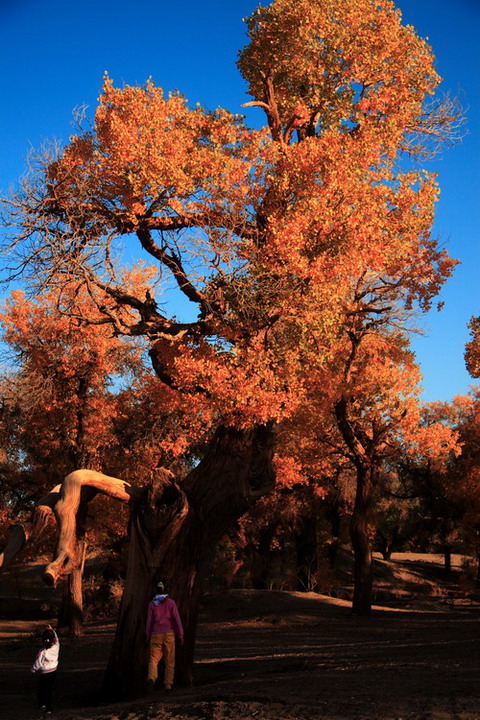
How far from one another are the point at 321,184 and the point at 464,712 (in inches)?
485

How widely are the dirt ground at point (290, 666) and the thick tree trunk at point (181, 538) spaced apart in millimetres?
978

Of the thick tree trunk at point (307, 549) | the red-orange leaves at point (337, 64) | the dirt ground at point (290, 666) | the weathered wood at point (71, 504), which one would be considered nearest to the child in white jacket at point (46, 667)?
the dirt ground at point (290, 666)

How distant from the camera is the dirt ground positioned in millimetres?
9203

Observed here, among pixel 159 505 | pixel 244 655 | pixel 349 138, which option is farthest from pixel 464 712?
pixel 349 138

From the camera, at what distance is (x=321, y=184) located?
17.0 m

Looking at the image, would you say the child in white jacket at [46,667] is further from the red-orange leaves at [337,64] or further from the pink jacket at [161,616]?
the red-orange leaves at [337,64]

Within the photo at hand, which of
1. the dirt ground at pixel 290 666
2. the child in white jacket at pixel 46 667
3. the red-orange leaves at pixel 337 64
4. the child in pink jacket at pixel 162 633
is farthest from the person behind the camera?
the red-orange leaves at pixel 337 64

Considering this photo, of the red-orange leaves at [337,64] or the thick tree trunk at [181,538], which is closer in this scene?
the thick tree trunk at [181,538]

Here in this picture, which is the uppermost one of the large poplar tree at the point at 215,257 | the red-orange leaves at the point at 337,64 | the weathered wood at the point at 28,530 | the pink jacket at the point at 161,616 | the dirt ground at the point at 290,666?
the red-orange leaves at the point at 337,64

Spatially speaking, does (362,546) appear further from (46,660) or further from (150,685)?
(46,660)

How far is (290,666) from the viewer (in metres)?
15.2

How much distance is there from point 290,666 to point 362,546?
14.3 m

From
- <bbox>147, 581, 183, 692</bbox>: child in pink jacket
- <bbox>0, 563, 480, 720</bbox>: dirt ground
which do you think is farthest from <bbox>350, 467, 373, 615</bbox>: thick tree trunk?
<bbox>147, 581, 183, 692</bbox>: child in pink jacket

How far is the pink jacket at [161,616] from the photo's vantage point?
12336 millimetres
